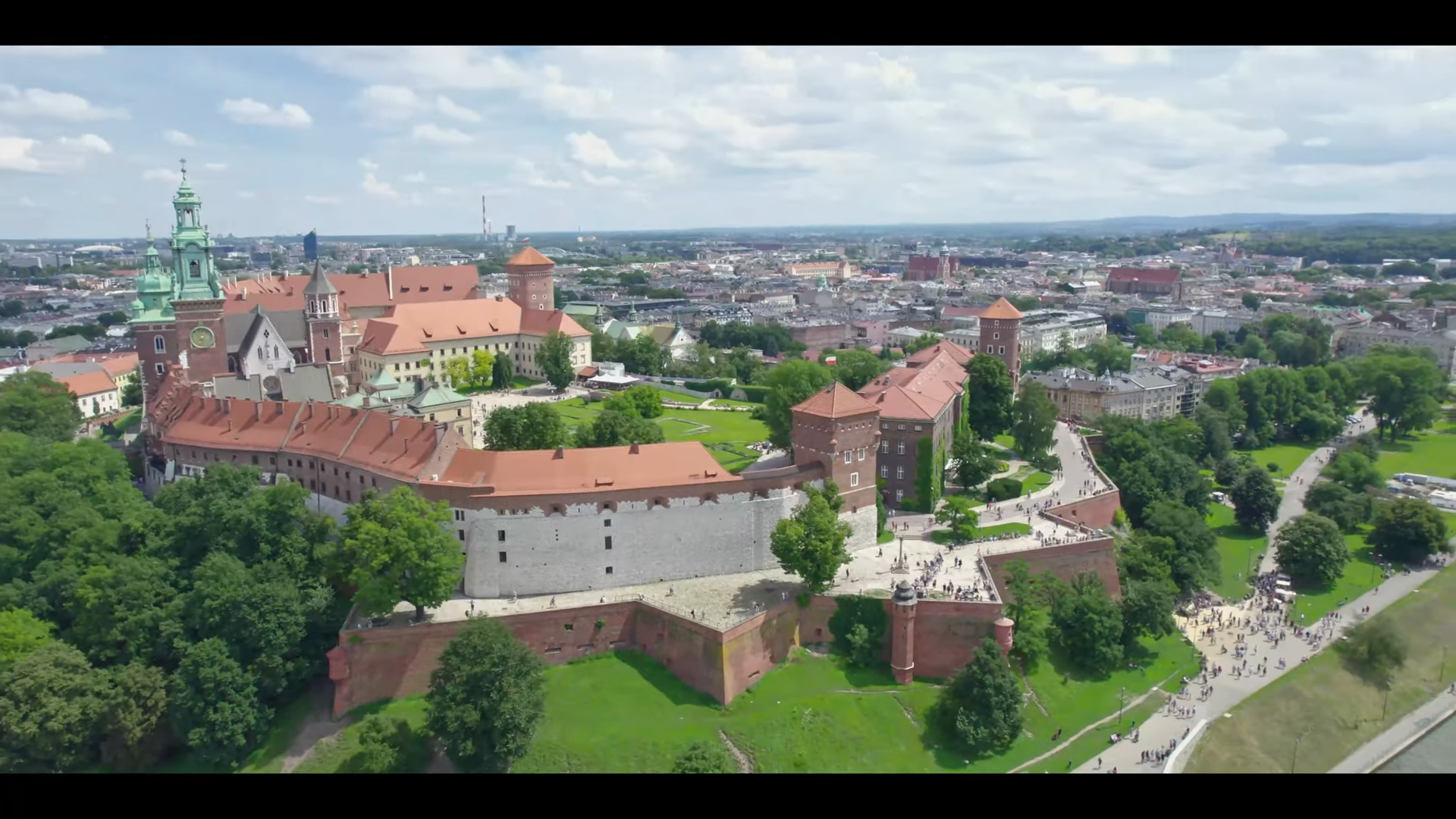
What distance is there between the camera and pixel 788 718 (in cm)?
3803

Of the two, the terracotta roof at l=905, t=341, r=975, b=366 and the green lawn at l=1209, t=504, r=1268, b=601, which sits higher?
the terracotta roof at l=905, t=341, r=975, b=366

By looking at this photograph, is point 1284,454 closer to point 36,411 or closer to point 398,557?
point 398,557

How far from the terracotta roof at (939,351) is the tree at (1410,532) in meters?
25.5

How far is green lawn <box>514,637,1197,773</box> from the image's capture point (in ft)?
119

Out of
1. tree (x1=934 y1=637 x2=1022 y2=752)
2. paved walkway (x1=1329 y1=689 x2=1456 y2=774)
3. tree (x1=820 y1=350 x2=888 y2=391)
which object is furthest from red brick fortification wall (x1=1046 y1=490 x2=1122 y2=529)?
paved walkway (x1=1329 y1=689 x2=1456 y2=774)

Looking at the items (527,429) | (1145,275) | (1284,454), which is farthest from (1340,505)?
(1145,275)

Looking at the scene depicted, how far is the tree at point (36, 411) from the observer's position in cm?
6166

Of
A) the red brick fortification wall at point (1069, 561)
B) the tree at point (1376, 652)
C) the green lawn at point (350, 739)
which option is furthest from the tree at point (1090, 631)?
the green lawn at point (350, 739)

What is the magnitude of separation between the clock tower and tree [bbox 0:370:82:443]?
9.15m

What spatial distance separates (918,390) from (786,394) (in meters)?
7.35

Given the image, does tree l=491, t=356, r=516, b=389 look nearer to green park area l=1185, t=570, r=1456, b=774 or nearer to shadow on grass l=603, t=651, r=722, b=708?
shadow on grass l=603, t=651, r=722, b=708

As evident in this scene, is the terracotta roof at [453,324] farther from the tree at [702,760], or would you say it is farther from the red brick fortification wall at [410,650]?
the tree at [702,760]
